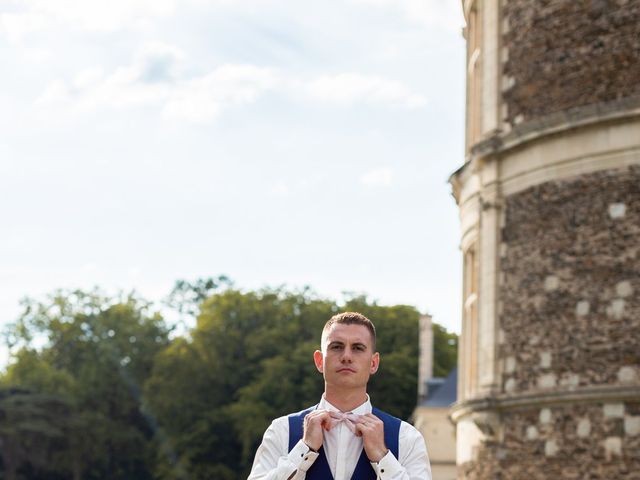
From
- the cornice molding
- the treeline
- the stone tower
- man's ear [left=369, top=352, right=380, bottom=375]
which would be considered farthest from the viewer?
the treeline

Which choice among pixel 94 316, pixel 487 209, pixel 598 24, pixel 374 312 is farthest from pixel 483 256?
pixel 94 316

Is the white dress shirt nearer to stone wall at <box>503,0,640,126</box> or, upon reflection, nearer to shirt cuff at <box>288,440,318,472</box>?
shirt cuff at <box>288,440,318,472</box>

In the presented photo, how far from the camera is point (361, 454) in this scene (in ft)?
15.6

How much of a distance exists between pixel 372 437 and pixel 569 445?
12170 millimetres

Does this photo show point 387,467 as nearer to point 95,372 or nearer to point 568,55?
point 568,55

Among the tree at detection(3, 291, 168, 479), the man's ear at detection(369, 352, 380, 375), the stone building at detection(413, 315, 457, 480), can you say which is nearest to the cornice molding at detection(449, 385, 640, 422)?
the man's ear at detection(369, 352, 380, 375)

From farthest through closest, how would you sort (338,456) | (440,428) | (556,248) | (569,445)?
(440,428) < (556,248) < (569,445) < (338,456)

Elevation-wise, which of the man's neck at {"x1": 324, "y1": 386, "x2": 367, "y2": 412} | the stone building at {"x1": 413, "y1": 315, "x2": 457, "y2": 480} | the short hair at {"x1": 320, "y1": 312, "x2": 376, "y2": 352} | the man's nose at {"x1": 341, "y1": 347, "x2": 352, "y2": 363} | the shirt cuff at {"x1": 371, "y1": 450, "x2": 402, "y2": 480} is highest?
the stone building at {"x1": 413, "y1": 315, "x2": 457, "y2": 480}

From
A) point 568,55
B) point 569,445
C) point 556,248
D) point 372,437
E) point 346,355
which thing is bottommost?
point 372,437

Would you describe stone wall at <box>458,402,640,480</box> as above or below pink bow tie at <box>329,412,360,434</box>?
above

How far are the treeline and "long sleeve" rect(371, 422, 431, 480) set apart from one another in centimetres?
4818

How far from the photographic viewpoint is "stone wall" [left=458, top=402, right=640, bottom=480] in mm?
15812

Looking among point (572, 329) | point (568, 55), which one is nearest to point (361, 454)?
point (572, 329)

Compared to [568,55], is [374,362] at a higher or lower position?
lower
